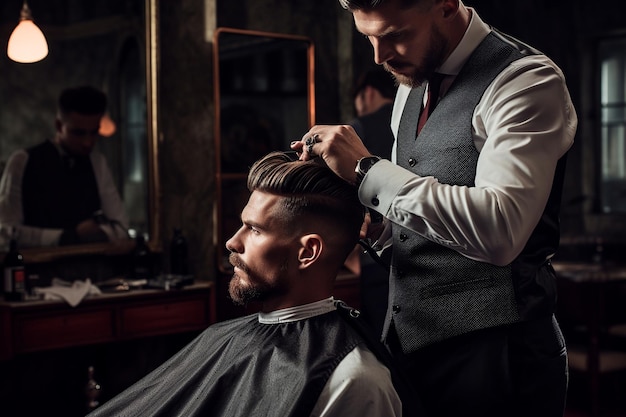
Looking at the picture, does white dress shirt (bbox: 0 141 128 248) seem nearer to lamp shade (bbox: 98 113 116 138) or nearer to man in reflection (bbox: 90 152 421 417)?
lamp shade (bbox: 98 113 116 138)

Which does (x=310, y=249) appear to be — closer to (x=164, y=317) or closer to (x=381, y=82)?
(x=164, y=317)

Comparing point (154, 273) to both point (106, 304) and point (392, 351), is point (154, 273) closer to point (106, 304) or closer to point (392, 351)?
point (106, 304)

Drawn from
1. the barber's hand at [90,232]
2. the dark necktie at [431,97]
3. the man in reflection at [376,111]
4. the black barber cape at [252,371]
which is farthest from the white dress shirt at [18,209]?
the dark necktie at [431,97]

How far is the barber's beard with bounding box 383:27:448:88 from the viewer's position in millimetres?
1585

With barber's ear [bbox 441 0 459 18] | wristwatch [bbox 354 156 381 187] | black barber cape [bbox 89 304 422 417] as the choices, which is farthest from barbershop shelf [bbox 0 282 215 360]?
barber's ear [bbox 441 0 459 18]

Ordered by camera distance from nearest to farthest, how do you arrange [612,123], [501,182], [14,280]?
[501,182]
[14,280]
[612,123]

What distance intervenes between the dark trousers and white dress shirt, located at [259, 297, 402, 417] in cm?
11

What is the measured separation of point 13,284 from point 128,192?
842 mm

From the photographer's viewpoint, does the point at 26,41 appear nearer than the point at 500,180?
No

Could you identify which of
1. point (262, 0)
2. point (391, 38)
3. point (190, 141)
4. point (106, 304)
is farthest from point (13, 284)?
point (391, 38)

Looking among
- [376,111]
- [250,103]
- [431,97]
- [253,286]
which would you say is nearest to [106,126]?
[250,103]

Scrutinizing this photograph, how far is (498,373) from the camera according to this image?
4.95 feet

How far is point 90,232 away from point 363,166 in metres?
2.87

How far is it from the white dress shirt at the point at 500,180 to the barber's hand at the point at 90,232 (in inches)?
112
